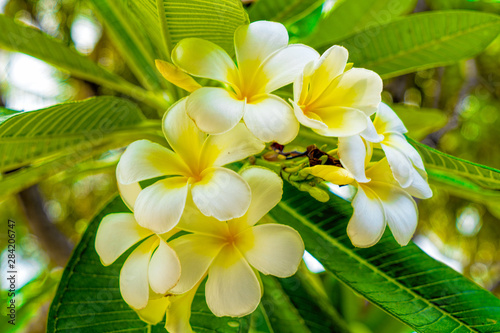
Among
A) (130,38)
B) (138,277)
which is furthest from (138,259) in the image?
(130,38)

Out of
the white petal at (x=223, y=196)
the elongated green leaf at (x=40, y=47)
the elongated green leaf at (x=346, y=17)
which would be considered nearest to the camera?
the white petal at (x=223, y=196)

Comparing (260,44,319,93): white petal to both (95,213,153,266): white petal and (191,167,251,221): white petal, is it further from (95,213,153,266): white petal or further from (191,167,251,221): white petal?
(95,213,153,266): white petal

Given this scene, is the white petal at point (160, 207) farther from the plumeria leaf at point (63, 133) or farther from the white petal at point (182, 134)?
the plumeria leaf at point (63, 133)

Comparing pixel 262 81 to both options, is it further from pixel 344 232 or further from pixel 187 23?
pixel 344 232

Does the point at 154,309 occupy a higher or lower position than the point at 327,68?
lower

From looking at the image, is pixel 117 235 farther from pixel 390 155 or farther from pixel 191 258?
pixel 390 155

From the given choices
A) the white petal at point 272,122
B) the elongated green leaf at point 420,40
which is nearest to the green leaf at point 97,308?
the white petal at point 272,122

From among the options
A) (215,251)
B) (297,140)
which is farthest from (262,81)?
(297,140)
